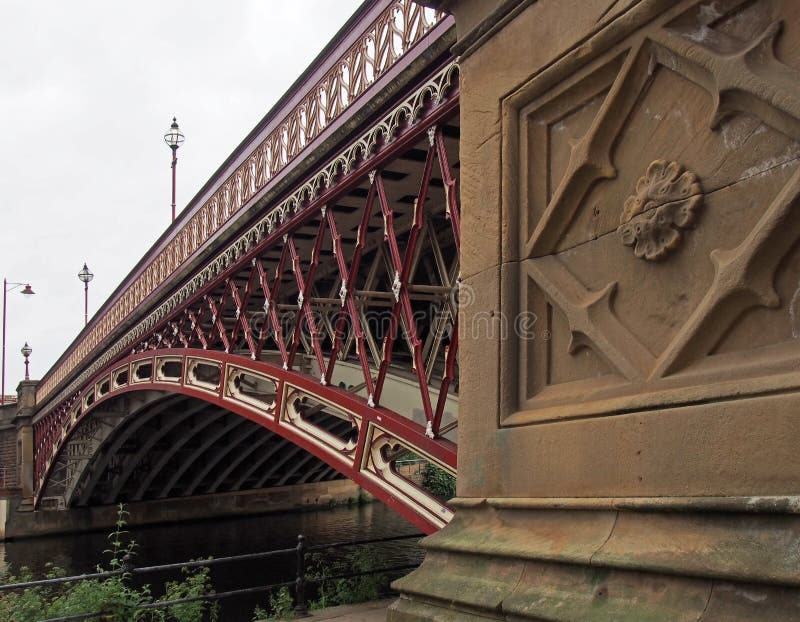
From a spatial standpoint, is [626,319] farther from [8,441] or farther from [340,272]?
[8,441]

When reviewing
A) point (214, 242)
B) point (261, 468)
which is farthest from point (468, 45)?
point (261, 468)

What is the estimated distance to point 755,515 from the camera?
2111mm

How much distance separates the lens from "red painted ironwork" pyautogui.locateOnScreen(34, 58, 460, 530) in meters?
7.81

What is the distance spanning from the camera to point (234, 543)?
26.2 m

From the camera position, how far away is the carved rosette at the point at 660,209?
2.49 meters

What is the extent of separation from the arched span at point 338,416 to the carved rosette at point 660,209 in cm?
479

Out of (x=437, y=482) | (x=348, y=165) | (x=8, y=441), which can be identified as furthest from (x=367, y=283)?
(x=8, y=441)

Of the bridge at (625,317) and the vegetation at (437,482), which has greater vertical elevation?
the bridge at (625,317)

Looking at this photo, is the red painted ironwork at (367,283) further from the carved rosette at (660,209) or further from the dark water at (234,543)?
the dark water at (234,543)

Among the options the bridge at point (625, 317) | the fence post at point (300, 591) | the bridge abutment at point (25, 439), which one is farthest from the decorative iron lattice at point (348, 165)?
the bridge abutment at point (25, 439)

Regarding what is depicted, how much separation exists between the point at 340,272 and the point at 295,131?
Result: 2531 mm

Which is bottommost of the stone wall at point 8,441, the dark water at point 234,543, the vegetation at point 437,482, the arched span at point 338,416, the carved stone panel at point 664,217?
the dark water at point 234,543

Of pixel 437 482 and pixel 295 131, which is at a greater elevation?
pixel 295 131

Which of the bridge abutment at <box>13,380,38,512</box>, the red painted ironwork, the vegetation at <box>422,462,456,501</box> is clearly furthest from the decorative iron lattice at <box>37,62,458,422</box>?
the vegetation at <box>422,462,456,501</box>
